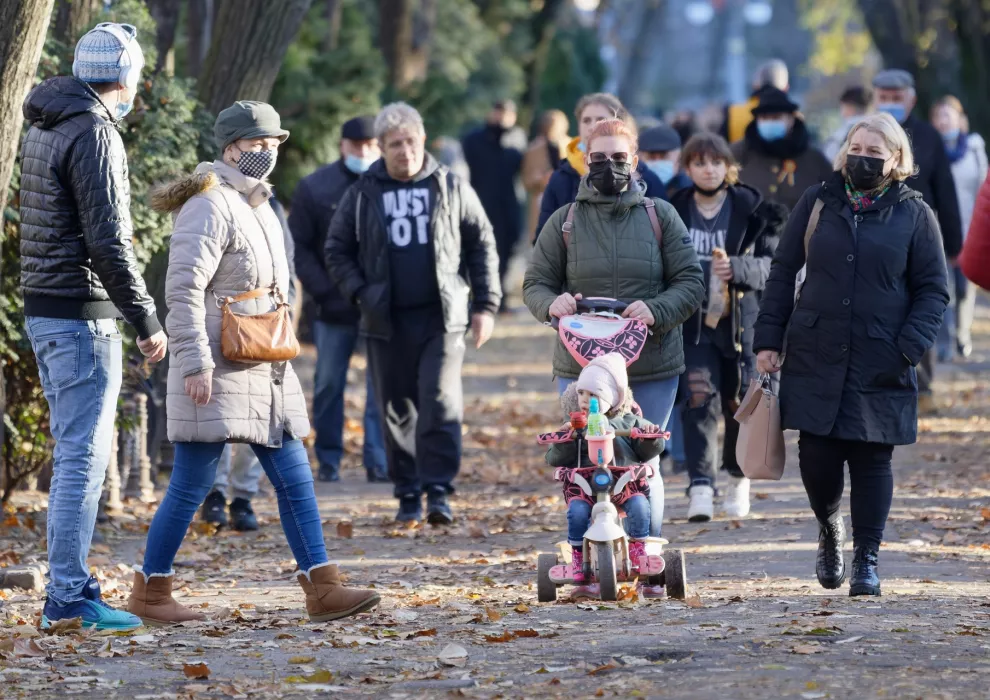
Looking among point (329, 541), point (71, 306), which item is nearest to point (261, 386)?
point (71, 306)

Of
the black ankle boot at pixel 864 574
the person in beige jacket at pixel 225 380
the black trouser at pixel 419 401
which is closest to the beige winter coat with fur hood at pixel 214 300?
the person in beige jacket at pixel 225 380

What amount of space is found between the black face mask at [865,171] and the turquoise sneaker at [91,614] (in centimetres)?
350

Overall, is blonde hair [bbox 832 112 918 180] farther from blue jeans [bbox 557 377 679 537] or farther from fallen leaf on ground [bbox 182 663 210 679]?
fallen leaf on ground [bbox 182 663 210 679]

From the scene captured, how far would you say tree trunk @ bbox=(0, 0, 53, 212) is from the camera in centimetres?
839

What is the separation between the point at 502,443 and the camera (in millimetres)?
14250

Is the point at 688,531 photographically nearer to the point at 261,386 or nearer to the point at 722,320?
the point at 722,320

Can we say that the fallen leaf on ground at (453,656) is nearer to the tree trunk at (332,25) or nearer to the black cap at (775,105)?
the black cap at (775,105)

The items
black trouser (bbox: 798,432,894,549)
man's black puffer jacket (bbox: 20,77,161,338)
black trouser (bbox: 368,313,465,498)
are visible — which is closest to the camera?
man's black puffer jacket (bbox: 20,77,161,338)

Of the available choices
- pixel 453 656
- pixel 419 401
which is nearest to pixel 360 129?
pixel 419 401

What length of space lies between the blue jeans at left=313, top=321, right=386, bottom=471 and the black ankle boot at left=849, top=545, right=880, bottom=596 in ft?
17.0

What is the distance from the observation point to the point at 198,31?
51.1ft

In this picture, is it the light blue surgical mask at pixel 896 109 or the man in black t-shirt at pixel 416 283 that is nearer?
the man in black t-shirt at pixel 416 283


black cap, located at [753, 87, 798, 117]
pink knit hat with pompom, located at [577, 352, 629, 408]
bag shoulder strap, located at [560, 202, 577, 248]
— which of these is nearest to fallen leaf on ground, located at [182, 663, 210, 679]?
pink knit hat with pompom, located at [577, 352, 629, 408]

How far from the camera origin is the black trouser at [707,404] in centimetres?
994
